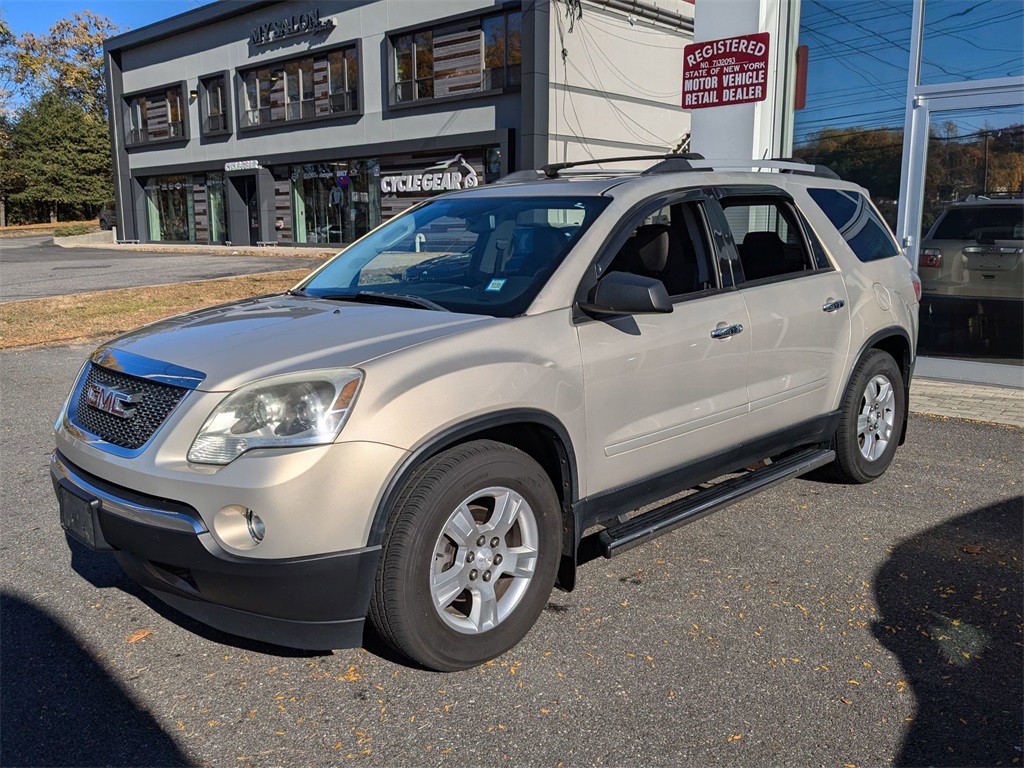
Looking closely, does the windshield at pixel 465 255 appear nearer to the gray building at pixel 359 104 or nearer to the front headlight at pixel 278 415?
the front headlight at pixel 278 415

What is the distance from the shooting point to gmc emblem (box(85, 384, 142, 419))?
10.3 ft

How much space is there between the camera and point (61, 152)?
6044 centimetres

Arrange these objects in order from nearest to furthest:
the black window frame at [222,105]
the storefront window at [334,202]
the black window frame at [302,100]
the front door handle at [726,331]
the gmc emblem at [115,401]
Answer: the gmc emblem at [115,401] → the front door handle at [726,331] → the black window frame at [302,100] → the storefront window at [334,202] → the black window frame at [222,105]

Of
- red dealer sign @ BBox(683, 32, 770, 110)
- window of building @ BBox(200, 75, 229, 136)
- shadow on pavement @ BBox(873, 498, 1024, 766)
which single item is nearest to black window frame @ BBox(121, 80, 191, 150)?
window of building @ BBox(200, 75, 229, 136)

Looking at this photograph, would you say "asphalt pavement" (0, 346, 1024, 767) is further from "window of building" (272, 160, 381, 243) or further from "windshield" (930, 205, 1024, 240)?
"window of building" (272, 160, 381, 243)

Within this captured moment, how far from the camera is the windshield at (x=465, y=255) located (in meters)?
3.71

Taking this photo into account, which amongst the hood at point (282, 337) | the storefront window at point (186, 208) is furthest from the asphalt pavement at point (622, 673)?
the storefront window at point (186, 208)

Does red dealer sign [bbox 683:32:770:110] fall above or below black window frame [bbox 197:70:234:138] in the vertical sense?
below

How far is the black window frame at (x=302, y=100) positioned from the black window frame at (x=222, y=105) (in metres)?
0.68

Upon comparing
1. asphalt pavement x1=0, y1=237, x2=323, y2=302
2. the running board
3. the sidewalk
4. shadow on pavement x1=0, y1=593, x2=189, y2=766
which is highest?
asphalt pavement x1=0, y1=237, x2=323, y2=302

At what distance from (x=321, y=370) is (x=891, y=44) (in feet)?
27.0

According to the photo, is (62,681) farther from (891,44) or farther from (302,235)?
(302,235)

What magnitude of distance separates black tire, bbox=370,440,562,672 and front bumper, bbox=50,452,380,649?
0.41 feet

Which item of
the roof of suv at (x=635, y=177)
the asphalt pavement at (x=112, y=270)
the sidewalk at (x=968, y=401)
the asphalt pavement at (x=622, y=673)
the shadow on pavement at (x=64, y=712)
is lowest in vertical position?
the shadow on pavement at (x=64, y=712)
